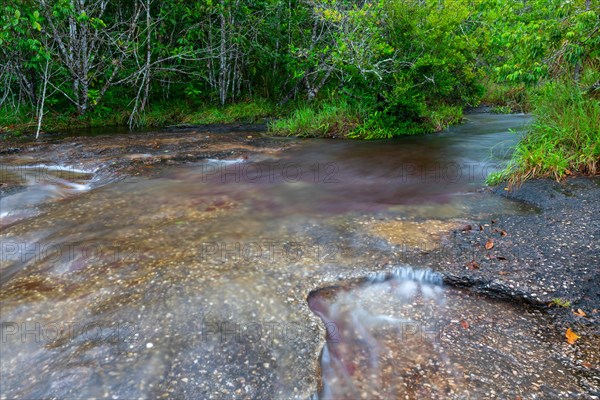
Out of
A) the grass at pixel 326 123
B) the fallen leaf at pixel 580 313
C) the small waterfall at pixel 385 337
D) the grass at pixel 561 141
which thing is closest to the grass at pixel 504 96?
the grass at pixel 326 123

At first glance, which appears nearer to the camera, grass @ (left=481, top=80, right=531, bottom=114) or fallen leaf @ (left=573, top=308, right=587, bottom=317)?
fallen leaf @ (left=573, top=308, right=587, bottom=317)

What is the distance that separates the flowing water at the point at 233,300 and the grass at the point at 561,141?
0.73 metres

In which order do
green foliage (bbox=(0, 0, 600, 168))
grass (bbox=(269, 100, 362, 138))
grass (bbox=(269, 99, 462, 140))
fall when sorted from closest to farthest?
green foliage (bbox=(0, 0, 600, 168)), grass (bbox=(269, 99, 462, 140)), grass (bbox=(269, 100, 362, 138))

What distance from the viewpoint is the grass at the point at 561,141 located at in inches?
199

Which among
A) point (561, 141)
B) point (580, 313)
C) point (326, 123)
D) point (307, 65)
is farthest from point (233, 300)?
point (307, 65)

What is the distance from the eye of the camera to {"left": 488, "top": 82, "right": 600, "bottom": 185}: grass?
507cm

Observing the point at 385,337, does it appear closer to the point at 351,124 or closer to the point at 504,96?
the point at 351,124

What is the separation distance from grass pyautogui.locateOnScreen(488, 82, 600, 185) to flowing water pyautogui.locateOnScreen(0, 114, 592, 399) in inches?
28.6

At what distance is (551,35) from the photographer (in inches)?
207

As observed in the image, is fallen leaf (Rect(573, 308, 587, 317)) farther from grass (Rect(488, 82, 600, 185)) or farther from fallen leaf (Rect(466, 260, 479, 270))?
grass (Rect(488, 82, 600, 185))

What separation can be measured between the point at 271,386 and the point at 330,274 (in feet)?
3.97

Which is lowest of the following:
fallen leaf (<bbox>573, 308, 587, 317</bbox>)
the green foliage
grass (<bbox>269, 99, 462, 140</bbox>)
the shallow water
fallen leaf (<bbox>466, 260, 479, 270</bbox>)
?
the shallow water

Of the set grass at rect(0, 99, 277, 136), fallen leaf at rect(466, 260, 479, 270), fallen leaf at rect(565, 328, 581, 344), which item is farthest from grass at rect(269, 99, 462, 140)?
fallen leaf at rect(565, 328, 581, 344)

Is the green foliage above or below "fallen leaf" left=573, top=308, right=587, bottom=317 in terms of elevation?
above
